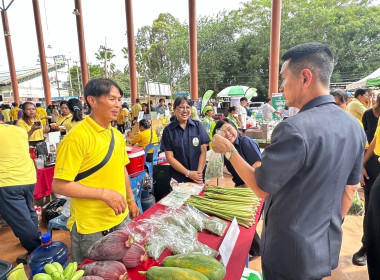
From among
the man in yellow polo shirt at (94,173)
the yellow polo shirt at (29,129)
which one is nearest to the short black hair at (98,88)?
the man in yellow polo shirt at (94,173)

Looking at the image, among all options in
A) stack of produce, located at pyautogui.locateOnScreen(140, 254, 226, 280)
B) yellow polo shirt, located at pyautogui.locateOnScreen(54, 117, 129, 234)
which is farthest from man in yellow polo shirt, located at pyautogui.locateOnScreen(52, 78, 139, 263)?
stack of produce, located at pyautogui.locateOnScreen(140, 254, 226, 280)

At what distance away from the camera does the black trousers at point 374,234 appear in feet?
5.88

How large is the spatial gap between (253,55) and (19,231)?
25250mm

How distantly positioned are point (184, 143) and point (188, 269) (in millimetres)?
1781

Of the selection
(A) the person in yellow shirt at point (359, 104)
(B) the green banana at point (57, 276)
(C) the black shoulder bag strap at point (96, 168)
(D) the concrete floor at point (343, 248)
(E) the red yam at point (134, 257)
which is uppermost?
(A) the person in yellow shirt at point (359, 104)

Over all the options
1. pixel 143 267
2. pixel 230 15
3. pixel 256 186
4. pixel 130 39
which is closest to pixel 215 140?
pixel 256 186

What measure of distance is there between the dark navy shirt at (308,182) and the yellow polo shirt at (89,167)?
1.07 m

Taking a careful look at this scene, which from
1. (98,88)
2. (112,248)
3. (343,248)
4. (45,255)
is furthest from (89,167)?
(343,248)

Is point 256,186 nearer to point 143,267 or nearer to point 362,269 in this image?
point 143,267

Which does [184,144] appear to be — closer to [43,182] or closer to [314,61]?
[314,61]

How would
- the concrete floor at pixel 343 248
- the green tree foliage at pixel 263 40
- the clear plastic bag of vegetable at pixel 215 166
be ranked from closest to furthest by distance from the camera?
the clear plastic bag of vegetable at pixel 215 166
the concrete floor at pixel 343 248
the green tree foliage at pixel 263 40

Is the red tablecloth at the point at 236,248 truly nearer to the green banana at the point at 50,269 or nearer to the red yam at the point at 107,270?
the red yam at the point at 107,270

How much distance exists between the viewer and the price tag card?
4.17ft

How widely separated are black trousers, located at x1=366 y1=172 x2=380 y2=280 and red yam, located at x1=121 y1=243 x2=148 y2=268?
5.80ft
